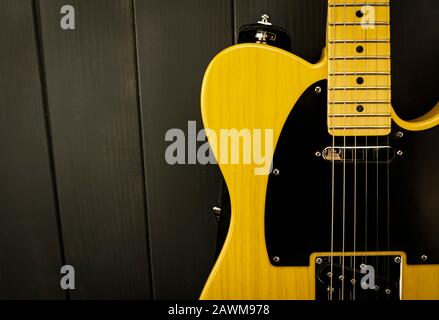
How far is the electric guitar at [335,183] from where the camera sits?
538 mm

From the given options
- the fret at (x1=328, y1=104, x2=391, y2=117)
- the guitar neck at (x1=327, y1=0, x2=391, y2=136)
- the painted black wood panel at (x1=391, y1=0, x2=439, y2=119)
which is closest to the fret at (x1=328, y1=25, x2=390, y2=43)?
the guitar neck at (x1=327, y1=0, x2=391, y2=136)

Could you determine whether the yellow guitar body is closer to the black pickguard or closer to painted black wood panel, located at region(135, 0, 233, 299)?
the black pickguard

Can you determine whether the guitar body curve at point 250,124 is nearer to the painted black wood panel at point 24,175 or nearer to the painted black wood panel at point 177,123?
the painted black wood panel at point 177,123

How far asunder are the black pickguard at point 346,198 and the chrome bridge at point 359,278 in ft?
0.06

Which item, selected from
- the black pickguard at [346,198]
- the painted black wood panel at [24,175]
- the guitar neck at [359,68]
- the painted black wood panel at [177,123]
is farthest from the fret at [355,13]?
the painted black wood panel at [24,175]

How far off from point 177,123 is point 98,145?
7.2 inches

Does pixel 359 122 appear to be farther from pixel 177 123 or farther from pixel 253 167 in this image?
pixel 177 123

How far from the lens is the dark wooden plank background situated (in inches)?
28.8

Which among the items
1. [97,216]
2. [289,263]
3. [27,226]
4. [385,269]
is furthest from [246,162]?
[27,226]

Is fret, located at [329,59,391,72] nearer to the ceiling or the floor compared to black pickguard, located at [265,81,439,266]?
nearer to the ceiling

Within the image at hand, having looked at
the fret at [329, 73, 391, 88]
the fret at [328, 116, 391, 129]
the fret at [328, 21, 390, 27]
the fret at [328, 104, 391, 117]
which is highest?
the fret at [328, 21, 390, 27]

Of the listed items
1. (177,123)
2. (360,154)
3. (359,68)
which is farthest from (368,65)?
(177,123)

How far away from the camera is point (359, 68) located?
0.54 meters
